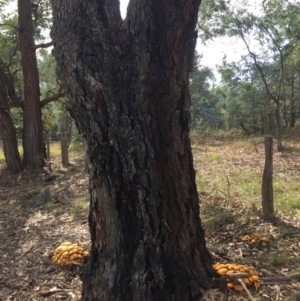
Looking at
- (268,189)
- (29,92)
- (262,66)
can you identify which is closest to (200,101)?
(262,66)

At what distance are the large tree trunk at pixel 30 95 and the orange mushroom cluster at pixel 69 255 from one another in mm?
7129

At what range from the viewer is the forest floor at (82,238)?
3119 mm

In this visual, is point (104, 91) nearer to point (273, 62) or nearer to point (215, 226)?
point (215, 226)

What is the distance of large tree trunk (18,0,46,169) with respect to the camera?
10273mm

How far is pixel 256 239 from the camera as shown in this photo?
3760 mm

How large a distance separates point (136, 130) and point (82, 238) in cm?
252

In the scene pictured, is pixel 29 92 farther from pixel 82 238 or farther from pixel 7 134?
pixel 82 238

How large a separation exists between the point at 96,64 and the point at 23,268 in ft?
8.65

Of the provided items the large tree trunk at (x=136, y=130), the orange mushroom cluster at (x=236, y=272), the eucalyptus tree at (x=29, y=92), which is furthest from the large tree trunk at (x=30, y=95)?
the orange mushroom cluster at (x=236, y=272)

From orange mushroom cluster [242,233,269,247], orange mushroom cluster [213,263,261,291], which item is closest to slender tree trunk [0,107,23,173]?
orange mushroom cluster [242,233,269,247]

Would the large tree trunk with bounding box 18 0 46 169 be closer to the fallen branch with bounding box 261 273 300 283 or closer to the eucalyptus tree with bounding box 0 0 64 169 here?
the eucalyptus tree with bounding box 0 0 64 169

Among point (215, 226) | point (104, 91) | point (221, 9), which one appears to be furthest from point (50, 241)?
point (221, 9)

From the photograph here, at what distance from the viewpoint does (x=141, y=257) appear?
249 centimetres

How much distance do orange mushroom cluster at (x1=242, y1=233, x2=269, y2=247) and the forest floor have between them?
43 millimetres
